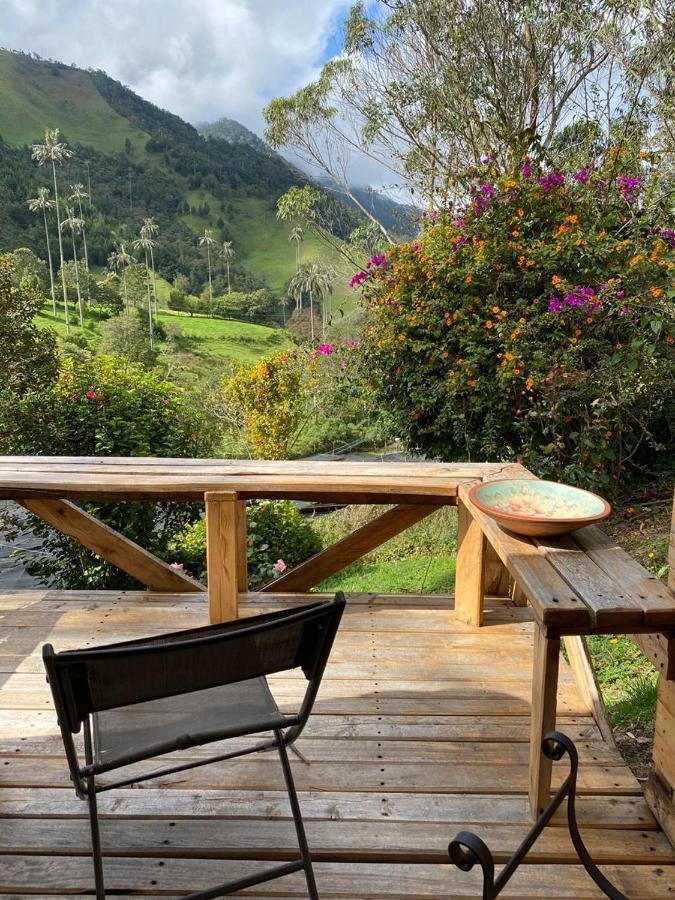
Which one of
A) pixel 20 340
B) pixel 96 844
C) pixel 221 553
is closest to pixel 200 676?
pixel 96 844

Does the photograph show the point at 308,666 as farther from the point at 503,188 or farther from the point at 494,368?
the point at 503,188

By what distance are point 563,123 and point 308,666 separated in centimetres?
804

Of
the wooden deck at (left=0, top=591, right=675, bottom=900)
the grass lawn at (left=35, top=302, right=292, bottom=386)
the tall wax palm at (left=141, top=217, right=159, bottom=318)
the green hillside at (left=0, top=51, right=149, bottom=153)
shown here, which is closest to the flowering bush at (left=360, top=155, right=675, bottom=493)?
the wooden deck at (left=0, top=591, right=675, bottom=900)

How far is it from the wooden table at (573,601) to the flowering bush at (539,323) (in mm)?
2825

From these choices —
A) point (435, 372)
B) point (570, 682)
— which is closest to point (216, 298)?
point (435, 372)

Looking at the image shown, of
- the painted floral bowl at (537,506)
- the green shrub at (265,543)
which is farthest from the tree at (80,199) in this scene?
the painted floral bowl at (537,506)

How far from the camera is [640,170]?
515 centimetres

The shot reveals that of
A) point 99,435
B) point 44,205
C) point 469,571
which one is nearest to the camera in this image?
point 469,571

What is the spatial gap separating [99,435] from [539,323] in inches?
123

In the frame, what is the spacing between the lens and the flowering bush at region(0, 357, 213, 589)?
14.1 feet

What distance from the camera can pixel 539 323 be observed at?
4.66 meters

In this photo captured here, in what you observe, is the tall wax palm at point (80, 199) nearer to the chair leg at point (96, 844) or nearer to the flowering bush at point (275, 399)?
the flowering bush at point (275, 399)

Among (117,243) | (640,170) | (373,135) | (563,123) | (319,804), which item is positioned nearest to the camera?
(319,804)

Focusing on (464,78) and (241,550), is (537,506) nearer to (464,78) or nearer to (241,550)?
(241,550)
